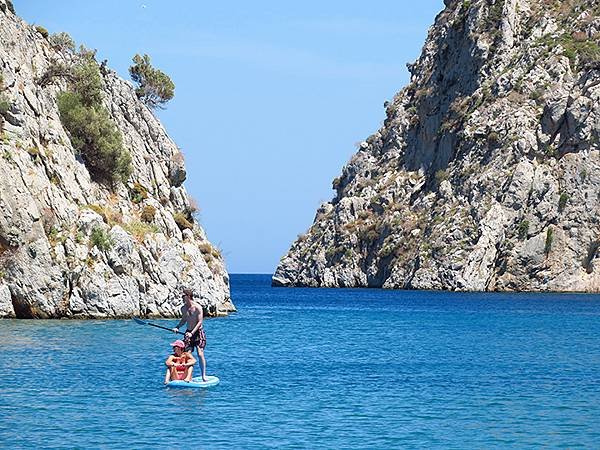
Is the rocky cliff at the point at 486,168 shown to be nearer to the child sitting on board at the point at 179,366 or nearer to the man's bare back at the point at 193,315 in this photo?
the man's bare back at the point at 193,315

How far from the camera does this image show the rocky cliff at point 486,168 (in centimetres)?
12019

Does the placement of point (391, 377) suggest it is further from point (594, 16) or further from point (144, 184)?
point (594, 16)

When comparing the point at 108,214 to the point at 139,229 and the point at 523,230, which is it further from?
the point at 523,230

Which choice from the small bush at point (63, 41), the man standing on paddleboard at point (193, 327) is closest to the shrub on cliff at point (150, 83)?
the small bush at point (63, 41)

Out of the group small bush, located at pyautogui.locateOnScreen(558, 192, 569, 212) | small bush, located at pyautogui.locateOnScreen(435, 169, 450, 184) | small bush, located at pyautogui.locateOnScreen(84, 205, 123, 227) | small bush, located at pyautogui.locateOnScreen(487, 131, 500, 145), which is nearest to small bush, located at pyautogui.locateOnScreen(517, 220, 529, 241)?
small bush, located at pyautogui.locateOnScreen(558, 192, 569, 212)

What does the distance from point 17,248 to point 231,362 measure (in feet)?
55.0

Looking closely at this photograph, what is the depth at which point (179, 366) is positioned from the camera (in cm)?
3156

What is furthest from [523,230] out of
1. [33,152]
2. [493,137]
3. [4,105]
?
[4,105]

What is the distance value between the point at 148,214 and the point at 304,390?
32892mm

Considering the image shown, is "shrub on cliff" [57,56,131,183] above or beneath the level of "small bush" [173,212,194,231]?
above

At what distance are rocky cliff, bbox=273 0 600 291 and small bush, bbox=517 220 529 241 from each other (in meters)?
0.12

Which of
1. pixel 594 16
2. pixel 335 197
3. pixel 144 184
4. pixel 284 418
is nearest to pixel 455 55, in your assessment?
pixel 594 16

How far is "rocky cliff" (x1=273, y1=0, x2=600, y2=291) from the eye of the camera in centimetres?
12019

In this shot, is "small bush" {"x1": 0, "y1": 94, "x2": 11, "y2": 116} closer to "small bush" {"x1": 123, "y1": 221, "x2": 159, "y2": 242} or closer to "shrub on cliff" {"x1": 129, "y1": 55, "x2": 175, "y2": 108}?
"small bush" {"x1": 123, "y1": 221, "x2": 159, "y2": 242}
